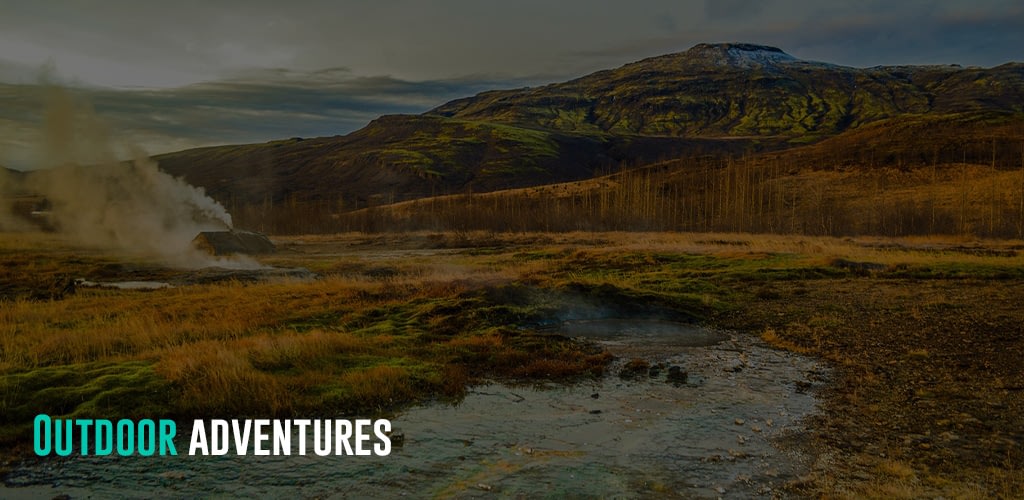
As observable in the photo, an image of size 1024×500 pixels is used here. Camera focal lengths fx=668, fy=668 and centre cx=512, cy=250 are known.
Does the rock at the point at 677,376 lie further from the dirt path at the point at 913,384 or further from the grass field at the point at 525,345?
the dirt path at the point at 913,384

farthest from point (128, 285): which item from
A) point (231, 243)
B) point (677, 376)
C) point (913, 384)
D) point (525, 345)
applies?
point (913, 384)

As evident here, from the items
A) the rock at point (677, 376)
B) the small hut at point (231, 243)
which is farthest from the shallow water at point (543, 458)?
the small hut at point (231, 243)

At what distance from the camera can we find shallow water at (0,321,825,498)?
970 centimetres

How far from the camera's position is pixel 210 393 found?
13.3 m

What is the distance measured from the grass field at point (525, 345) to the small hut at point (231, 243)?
11270 millimetres

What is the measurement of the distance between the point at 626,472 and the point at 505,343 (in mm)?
9524

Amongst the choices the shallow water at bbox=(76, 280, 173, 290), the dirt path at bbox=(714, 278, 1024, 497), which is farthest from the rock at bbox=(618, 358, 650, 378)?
the shallow water at bbox=(76, 280, 173, 290)

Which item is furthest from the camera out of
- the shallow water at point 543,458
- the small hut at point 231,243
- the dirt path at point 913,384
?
the small hut at point 231,243

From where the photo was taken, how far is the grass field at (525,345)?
11.7 m

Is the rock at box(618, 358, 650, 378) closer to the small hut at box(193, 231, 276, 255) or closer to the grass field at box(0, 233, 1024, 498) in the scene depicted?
the grass field at box(0, 233, 1024, 498)

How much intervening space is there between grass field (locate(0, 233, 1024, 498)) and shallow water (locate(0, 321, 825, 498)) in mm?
965

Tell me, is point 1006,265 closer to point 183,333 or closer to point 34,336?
point 183,333

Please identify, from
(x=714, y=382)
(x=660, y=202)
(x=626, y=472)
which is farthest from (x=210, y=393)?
(x=660, y=202)

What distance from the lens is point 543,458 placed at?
432 inches
